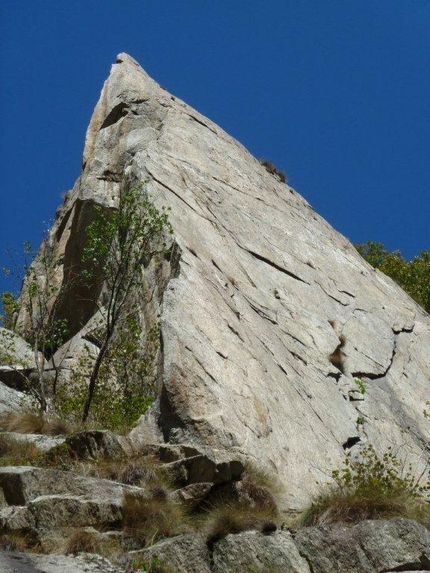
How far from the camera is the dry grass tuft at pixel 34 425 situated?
769 inches

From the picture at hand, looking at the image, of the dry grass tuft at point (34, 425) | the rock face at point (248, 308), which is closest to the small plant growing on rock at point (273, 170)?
the rock face at point (248, 308)

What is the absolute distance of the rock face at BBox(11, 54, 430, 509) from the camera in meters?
20.0

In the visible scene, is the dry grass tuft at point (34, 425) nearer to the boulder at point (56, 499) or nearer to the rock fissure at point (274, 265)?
the boulder at point (56, 499)

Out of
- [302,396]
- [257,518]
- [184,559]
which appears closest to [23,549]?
[184,559]

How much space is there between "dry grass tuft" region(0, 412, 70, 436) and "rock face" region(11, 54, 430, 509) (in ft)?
4.86

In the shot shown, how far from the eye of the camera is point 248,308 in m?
24.7

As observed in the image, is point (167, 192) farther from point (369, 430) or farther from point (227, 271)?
point (369, 430)

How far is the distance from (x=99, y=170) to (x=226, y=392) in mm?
14118

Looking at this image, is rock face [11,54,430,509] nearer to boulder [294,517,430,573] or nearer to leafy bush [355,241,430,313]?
boulder [294,517,430,573]

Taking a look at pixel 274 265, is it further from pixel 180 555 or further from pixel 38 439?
pixel 180 555

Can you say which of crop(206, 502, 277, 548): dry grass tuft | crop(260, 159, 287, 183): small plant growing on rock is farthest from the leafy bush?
crop(206, 502, 277, 548): dry grass tuft

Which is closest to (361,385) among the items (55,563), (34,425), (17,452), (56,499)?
(34,425)

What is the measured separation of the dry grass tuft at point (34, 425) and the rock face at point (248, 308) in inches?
58.3

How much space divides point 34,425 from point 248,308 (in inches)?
265
